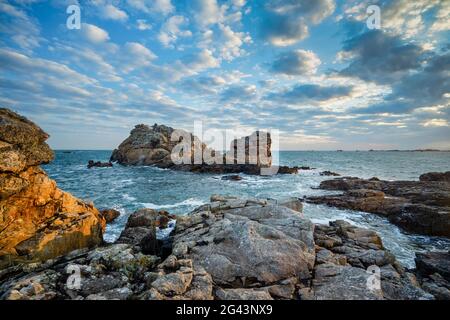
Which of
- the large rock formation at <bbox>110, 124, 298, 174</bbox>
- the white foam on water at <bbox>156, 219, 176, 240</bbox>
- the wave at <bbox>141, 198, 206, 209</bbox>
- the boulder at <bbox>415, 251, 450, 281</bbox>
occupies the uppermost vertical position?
the large rock formation at <bbox>110, 124, 298, 174</bbox>

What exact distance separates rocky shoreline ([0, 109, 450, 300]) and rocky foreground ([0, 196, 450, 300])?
3cm

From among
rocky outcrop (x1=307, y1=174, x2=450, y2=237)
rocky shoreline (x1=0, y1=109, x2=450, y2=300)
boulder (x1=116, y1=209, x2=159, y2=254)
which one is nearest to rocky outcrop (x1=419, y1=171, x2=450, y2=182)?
rocky outcrop (x1=307, y1=174, x2=450, y2=237)

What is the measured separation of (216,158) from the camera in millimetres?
73688

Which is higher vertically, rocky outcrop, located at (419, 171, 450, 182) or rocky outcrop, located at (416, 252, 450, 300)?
rocky outcrop, located at (419, 171, 450, 182)

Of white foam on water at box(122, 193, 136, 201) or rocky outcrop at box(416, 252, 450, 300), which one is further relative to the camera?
white foam on water at box(122, 193, 136, 201)

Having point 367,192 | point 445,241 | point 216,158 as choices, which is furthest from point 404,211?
point 216,158

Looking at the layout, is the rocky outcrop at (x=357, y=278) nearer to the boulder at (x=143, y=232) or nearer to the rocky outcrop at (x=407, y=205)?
the boulder at (x=143, y=232)

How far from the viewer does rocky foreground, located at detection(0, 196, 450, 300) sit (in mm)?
6516

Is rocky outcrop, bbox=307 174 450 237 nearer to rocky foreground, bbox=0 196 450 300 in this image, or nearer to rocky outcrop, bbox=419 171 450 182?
rocky outcrop, bbox=419 171 450 182

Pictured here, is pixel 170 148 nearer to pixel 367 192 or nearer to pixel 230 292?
pixel 367 192

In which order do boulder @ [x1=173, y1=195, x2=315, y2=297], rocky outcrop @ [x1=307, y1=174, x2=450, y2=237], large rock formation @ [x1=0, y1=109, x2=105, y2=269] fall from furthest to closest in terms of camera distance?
rocky outcrop @ [x1=307, y1=174, x2=450, y2=237] < large rock formation @ [x1=0, y1=109, x2=105, y2=269] < boulder @ [x1=173, y1=195, x2=315, y2=297]

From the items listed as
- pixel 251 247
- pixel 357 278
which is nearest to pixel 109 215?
pixel 251 247

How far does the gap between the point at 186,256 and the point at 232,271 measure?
1.89 m
